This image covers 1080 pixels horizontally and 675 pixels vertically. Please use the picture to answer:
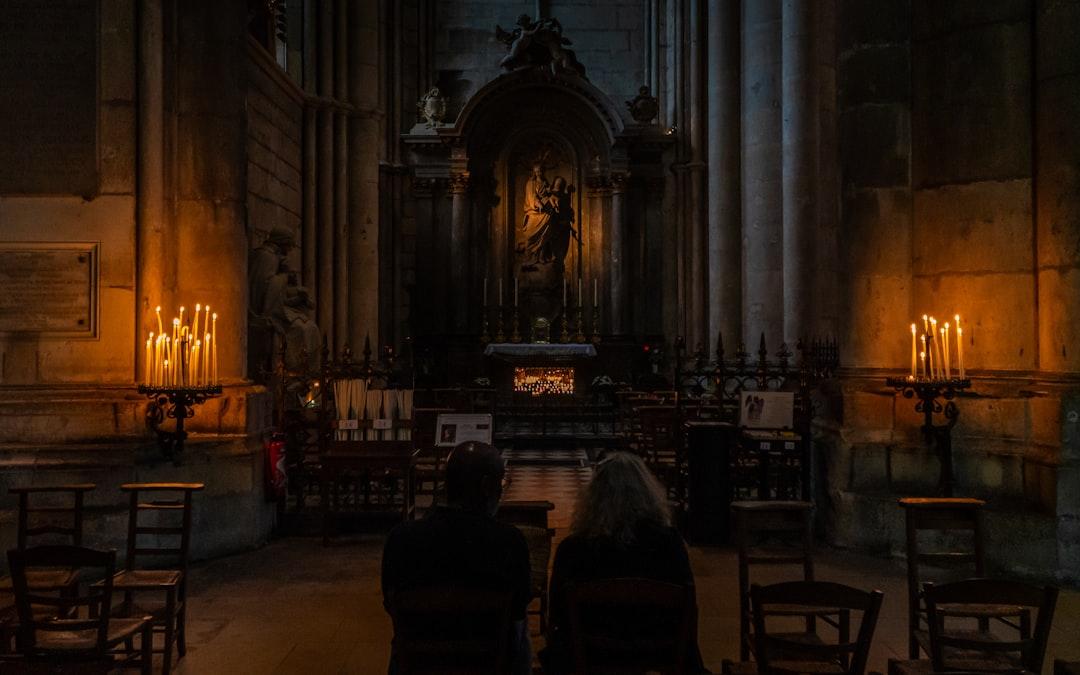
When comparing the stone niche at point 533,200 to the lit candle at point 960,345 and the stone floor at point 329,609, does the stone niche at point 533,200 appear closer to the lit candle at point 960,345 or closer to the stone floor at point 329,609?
the stone floor at point 329,609

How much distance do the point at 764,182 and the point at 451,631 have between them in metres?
13.2

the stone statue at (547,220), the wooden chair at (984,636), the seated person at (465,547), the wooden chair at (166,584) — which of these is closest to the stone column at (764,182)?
the stone statue at (547,220)

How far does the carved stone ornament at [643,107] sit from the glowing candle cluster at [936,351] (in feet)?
51.5

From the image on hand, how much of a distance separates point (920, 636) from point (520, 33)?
20254mm

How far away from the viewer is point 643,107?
24016mm

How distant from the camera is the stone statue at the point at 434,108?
949 inches

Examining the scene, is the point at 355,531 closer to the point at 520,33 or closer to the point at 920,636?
the point at 920,636

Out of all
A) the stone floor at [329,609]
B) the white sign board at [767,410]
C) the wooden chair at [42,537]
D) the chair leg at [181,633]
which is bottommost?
the stone floor at [329,609]

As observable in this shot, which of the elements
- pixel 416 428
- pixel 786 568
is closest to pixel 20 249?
pixel 416 428

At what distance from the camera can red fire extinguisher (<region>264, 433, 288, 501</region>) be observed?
9781 mm

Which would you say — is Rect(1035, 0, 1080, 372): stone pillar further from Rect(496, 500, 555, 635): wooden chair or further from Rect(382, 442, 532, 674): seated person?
Rect(382, 442, 532, 674): seated person

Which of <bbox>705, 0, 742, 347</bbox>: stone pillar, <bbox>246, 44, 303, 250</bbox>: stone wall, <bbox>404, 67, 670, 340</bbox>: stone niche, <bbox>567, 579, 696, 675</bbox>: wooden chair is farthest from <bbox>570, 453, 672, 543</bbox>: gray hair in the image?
<bbox>404, 67, 670, 340</bbox>: stone niche

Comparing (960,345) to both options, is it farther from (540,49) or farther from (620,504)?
(540,49)

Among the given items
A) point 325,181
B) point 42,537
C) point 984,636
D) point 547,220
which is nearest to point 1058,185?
point 984,636
